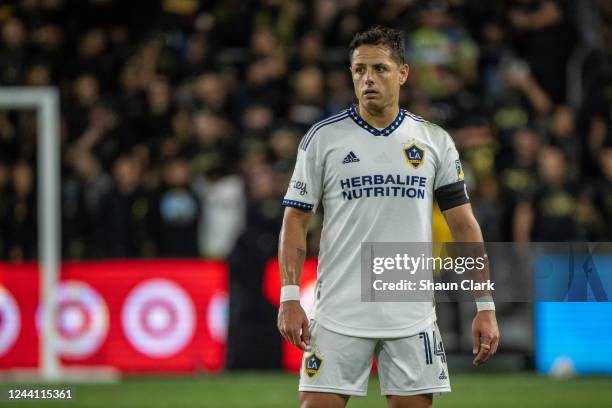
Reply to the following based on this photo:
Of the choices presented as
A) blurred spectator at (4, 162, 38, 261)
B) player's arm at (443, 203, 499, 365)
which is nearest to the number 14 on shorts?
player's arm at (443, 203, 499, 365)

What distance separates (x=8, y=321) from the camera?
39.5ft

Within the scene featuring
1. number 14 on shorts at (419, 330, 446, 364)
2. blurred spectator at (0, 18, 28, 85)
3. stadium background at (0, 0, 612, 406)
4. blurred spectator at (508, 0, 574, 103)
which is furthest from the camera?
blurred spectator at (508, 0, 574, 103)

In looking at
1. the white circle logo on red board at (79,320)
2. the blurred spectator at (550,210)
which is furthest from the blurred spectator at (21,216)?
the blurred spectator at (550,210)

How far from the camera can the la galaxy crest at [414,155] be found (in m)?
5.14

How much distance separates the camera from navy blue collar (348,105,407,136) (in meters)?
5.20

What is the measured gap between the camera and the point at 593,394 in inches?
396

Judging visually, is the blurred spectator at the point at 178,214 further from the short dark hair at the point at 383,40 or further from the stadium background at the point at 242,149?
the short dark hair at the point at 383,40

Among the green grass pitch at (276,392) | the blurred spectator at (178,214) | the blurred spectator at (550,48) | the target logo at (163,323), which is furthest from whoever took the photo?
the blurred spectator at (550,48)

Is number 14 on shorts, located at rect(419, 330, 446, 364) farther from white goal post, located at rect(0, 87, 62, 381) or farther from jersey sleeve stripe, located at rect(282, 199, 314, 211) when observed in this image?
white goal post, located at rect(0, 87, 62, 381)

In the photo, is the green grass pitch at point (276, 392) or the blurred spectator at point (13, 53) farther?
the blurred spectator at point (13, 53)

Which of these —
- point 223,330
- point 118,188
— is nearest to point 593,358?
point 223,330

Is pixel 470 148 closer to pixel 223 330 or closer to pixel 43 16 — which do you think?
pixel 223 330

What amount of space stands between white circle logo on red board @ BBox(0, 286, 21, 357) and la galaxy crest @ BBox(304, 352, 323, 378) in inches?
298

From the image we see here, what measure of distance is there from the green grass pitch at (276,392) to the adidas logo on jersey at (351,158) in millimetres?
4557
